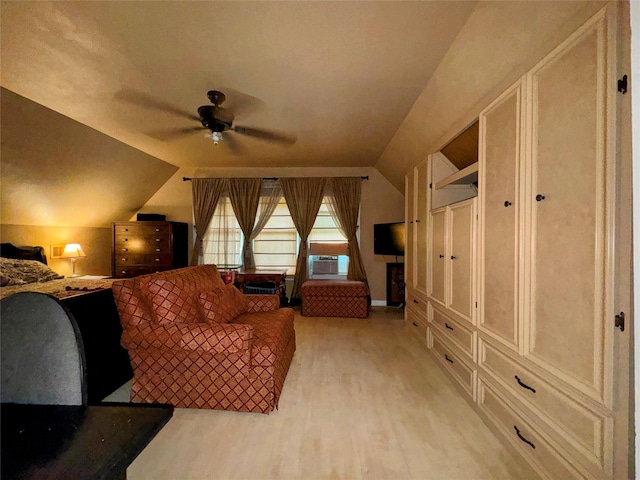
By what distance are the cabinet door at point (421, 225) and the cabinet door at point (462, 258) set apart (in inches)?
26.6

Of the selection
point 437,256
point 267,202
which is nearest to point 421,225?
point 437,256

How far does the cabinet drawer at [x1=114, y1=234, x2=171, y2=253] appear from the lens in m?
4.89

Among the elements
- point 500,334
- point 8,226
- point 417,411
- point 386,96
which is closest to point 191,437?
point 417,411

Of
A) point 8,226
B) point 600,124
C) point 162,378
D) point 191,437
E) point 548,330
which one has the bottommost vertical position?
point 191,437

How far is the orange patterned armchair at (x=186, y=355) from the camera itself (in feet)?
6.40

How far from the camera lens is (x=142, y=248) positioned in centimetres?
490

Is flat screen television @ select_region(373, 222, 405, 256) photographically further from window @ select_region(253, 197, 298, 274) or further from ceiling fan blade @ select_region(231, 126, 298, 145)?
ceiling fan blade @ select_region(231, 126, 298, 145)

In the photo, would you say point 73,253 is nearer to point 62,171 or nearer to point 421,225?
point 62,171

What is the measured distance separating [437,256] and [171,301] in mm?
2498

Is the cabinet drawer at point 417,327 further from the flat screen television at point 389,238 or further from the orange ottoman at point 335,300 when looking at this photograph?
the flat screen television at point 389,238

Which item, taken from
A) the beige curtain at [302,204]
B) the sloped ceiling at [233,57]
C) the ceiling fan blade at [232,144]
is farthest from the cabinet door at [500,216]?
the beige curtain at [302,204]

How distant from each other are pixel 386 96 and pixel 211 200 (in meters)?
3.74

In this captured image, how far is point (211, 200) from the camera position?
522 cm

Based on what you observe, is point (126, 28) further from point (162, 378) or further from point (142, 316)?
point (162, 378)
